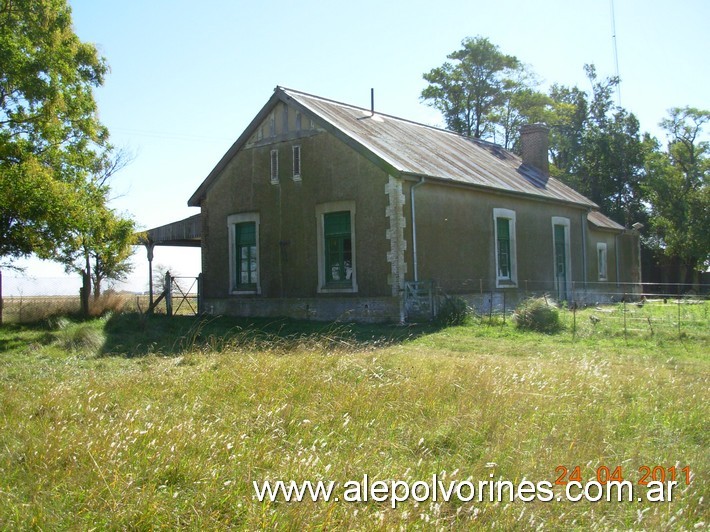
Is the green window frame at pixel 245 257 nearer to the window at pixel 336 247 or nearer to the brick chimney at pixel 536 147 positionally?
the window at pixel 336 247

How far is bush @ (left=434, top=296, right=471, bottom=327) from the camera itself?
15.8 metres

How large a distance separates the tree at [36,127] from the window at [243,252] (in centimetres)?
514

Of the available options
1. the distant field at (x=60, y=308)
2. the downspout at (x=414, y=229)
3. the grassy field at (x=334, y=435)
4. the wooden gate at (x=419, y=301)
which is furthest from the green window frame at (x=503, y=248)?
the grassy field at (x=334, y=435)

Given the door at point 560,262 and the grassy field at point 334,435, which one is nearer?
the grassy field at point 334,435

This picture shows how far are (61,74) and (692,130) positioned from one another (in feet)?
133

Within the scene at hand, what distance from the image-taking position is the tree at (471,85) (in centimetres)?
4050

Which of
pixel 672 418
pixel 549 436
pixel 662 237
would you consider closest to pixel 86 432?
A: pixel 549 436

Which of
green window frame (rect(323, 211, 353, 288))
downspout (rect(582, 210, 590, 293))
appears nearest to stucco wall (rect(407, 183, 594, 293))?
green window frame (rect(323, 211, 353, 288))

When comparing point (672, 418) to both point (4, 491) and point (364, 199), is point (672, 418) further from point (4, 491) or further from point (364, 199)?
point (364, 199)

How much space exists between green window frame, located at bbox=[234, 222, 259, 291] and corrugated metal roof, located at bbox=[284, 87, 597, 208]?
4.27 metres

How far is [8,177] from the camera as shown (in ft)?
48.1

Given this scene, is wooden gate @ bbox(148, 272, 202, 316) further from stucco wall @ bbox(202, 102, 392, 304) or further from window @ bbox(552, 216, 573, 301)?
window @ bbox(552, 216, 573, 301)

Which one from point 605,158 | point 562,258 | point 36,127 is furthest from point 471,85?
point 36,127

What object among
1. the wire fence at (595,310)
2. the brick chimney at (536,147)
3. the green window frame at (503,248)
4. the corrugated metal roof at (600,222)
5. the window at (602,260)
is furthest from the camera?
the window at (602,260)
